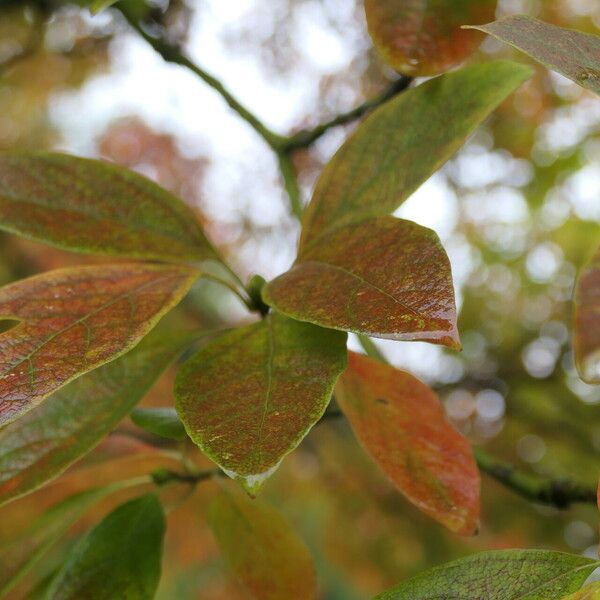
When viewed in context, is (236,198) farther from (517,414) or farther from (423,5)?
(423,5)

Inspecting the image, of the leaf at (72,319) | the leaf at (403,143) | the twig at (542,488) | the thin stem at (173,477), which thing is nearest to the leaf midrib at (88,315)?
the leaf at (72,319)

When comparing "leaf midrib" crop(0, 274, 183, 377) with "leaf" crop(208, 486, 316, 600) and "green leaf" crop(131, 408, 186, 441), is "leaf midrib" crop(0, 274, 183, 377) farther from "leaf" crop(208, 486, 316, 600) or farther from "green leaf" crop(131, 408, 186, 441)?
"leaf" crop(208, 486, 316, 600)

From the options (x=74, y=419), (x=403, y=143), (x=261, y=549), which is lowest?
(x=261, y=549)

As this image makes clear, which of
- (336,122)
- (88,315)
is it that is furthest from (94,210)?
(336,122)

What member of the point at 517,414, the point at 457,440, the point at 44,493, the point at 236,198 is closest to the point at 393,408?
the point at 457,440

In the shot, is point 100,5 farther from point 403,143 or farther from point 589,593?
point 589,593

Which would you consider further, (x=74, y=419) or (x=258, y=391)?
(x=74, y=419)

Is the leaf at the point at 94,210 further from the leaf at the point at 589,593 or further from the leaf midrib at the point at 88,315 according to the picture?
the leaf at the point at 589,593

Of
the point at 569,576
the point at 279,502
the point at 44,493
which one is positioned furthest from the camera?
the point at 279,502
